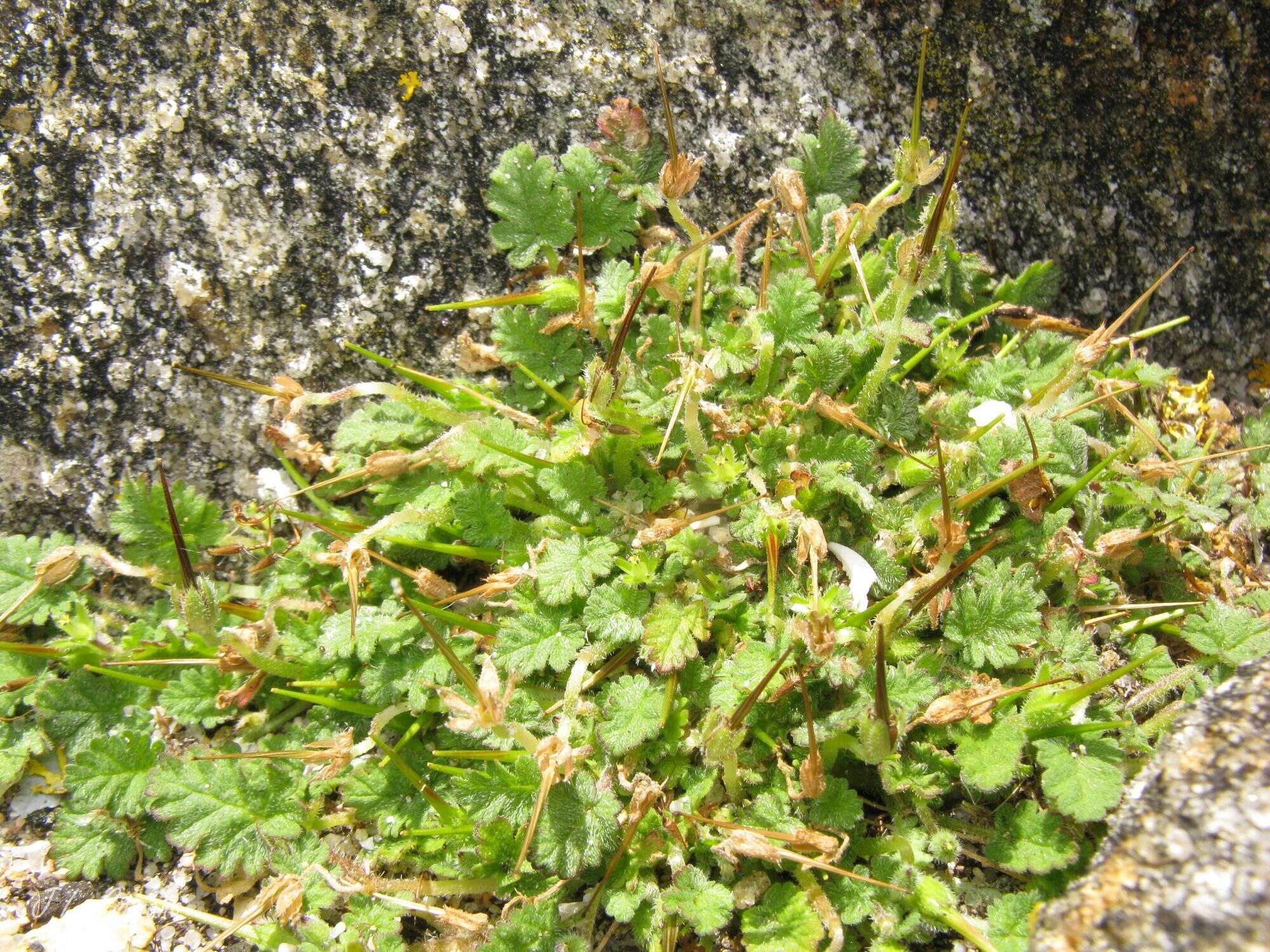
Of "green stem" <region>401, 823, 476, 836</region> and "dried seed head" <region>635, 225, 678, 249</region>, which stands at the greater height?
"dried seed head" <region>635, 225, 678, 249</region>

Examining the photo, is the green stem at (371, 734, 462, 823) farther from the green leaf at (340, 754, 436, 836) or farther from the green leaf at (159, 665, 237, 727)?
the green leaf at (159, 665, 237, 727)

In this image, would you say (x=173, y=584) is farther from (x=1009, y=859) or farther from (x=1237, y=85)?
(x=1237, y=85)

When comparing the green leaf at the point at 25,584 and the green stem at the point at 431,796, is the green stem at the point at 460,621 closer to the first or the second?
the green stem at the point at 431,796

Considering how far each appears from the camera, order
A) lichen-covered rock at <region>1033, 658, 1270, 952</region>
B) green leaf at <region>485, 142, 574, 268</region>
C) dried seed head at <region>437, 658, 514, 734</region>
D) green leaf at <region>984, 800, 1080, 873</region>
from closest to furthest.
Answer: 1. lichen-covered rock at <region>1033, 658, 1270, 952</region>
2. dried seed head at <region>437, 658, 514, 734</region>
3. green leaf at <region>984, 800, 1080, 873</region>
4. green leaf at <region>485, 142, 574, 268</region>

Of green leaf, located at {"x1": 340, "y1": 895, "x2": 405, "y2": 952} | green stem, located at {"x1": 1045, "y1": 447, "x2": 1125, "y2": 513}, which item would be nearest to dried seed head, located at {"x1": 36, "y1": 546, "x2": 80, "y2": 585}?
green leaf, located at {"x1": 340, "y1": 895, "x2": 405, "y2": 952}

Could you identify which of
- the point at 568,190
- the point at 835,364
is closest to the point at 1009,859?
the point at 835,364

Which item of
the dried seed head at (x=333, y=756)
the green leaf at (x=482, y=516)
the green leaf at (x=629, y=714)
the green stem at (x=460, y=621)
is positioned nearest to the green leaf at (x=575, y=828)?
the green leaf at (x=629, y=714)

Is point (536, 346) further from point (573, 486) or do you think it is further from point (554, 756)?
point (554, 756)
